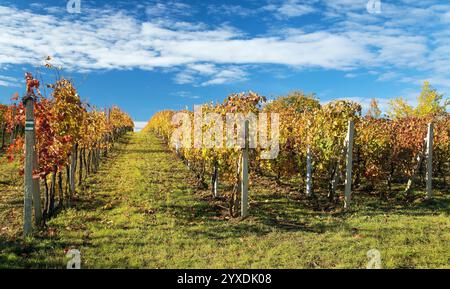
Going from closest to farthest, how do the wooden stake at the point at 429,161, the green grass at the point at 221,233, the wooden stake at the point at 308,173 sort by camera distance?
the green grass at the point at 221,233 < the wooden stake at the point at 429,161 < the wooden stake at the point at 308,173

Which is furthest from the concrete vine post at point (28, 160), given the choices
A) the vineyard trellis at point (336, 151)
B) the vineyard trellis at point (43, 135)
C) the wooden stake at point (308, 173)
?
the wooden stake at point (308, 173)

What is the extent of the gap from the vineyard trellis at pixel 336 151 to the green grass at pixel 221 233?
2.87 ft

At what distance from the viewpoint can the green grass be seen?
22.5 feet

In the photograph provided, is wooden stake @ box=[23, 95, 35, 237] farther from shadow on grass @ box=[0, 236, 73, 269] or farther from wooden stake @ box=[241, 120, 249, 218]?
wooden stake @ box=[241, 120, 249, 218]

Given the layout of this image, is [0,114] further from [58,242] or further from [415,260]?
[415,260]

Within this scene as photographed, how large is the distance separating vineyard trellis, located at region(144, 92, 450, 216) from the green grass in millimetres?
874

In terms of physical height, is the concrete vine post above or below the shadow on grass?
above

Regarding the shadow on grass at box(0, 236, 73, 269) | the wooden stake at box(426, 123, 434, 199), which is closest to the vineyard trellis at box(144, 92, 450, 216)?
the wooden stake at box(426, 123, 434, 199)

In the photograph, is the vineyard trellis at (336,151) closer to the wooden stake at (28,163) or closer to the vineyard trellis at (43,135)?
the vineyard trellis at (43,135)

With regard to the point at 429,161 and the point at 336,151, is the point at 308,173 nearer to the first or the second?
the point at 336,151

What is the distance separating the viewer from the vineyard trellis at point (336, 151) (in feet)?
36.7

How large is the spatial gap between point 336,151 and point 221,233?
504cm

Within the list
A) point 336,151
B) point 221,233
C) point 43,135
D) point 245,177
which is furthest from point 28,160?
point 336,151

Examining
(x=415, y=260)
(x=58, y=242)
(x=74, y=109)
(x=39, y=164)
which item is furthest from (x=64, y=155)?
(x=415, y=260)
